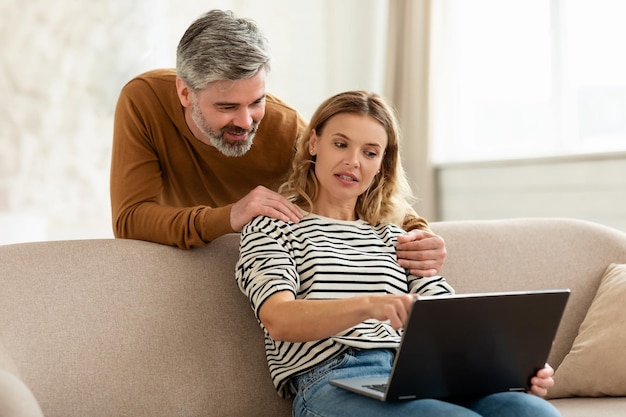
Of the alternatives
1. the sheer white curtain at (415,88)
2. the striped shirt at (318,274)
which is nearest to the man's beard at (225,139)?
the striped shirt at (318,274)

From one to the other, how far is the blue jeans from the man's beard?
0.65m

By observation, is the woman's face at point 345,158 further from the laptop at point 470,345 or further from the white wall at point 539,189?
the white wall at point 539,189

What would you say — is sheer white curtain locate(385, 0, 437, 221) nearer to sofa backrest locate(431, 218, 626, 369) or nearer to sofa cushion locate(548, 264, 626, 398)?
sofa backrest locate(431, 218, 626, 369)

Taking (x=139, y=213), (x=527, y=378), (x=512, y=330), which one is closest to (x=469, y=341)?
(x=512, y=330)

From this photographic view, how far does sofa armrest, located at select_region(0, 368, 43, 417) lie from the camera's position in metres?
1.52

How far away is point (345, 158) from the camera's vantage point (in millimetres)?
2105

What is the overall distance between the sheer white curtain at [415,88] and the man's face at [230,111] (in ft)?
8.82

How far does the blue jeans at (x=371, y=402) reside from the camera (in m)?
1.67

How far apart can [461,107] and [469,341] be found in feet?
11.3

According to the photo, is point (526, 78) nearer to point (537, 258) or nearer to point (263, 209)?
point (537, 258)

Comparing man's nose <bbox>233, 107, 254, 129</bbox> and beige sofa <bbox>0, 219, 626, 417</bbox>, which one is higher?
man's nose <bbox>233, 107, 254, 129</bbox>

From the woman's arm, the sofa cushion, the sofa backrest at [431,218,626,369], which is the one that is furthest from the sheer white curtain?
the woman's arm

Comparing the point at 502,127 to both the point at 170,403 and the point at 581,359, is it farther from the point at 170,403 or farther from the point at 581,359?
the point at 170,403

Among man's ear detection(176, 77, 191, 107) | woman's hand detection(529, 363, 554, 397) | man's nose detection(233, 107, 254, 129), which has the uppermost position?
man's ear detection(176, 77, 191, 107)
